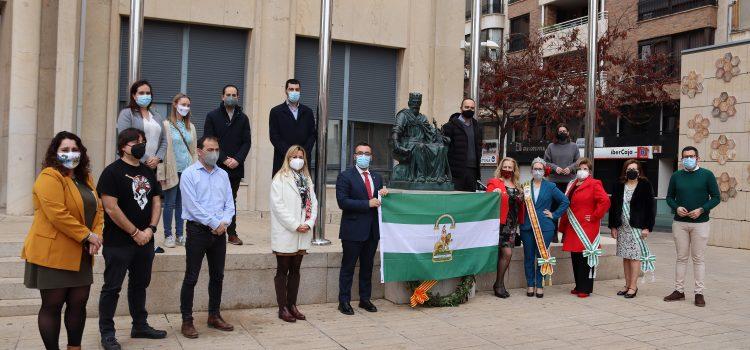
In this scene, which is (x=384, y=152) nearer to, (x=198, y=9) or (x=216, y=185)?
(x=198, y=9)

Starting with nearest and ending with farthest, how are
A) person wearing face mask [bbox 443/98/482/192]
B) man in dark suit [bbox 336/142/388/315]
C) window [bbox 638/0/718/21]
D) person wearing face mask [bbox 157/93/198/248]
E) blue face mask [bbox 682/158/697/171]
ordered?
1. man in dark suit [bbox 336/142/388/315]
2. person wearing face mask [bbox 157/93/198/248]
3. blue face mask [bbox 682/158/697/171]
4. person wearing face mask [bbox 443/98/482/192]
5. window [bbox 638/0/718/21]

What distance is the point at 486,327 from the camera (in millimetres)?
7578

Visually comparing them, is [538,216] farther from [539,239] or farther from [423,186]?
[423,186]

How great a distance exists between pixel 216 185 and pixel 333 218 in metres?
7.99

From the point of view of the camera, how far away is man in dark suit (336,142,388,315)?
308 inches

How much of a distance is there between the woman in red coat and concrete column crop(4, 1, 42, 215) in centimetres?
931

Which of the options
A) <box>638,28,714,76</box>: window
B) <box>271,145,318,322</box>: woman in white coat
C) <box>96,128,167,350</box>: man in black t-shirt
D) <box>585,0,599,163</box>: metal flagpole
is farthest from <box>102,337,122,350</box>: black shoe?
<box>638,28,714,76</box>: window

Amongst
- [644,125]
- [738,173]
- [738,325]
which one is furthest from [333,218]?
[644,125]

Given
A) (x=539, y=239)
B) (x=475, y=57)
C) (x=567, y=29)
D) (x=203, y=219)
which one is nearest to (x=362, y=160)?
(x=203, y=219)

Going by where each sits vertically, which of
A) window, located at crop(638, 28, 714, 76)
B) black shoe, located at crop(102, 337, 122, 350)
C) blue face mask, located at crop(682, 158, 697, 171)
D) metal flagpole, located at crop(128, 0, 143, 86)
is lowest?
black shoe, located at crop(102, 337, 122, 350)

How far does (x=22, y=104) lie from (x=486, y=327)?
916 cm

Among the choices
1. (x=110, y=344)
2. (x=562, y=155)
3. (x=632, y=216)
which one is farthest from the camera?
(x=562, y=155)

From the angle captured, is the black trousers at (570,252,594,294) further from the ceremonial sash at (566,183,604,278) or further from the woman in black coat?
the woman in black coat

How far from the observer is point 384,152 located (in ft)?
55.7
